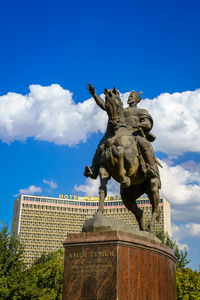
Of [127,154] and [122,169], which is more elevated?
[127,154]

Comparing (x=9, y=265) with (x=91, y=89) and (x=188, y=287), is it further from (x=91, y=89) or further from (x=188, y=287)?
(x=91, y=89)

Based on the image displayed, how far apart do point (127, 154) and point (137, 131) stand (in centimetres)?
178

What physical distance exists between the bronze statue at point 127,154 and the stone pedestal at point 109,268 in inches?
45.1

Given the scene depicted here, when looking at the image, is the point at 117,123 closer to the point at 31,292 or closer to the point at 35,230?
the point at 31,292

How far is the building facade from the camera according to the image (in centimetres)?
9700

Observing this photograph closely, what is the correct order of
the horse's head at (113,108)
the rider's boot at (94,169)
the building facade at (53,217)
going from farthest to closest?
the building facade at (53,217) → the rider's boot at (94,169) → the horse's head at (113,108)

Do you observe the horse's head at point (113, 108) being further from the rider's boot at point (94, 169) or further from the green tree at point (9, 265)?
the green tree at point (9, 265)

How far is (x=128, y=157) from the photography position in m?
9.80

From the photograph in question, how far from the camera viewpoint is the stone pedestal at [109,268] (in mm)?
7875

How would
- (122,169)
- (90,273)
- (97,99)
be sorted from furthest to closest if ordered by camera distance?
(97,99) < (122,169) < (90,273)

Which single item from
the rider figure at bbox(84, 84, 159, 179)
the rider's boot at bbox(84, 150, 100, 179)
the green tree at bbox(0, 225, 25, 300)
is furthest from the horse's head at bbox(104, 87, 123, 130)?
the green tree at bbox(0, 225, 25, 300)

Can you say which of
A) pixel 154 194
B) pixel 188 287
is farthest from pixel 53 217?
pixel 154 194

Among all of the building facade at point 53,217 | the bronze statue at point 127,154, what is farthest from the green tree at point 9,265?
the building facade at point 53,217

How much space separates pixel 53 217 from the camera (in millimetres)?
102062
